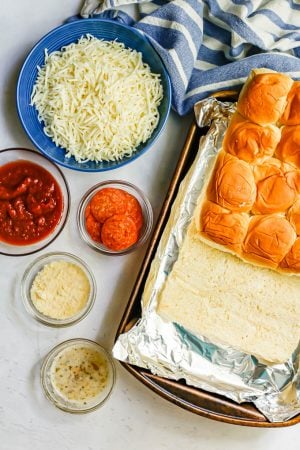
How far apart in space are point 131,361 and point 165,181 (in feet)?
2.56

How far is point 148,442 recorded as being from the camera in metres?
2.68

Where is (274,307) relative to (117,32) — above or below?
below

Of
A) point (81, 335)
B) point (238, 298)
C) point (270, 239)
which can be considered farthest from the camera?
point (81, 335)

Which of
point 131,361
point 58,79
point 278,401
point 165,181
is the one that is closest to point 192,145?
point 165,181

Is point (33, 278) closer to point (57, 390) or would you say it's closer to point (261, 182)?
point (57, 390)

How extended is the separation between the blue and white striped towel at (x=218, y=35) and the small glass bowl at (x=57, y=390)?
1.07m

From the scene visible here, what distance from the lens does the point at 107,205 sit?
254 centimetres

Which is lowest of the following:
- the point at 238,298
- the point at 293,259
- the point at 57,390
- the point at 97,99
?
the point at 57,390

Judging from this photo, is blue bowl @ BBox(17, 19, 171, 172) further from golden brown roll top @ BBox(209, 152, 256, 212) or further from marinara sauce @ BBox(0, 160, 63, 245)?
golden brown roll top @ BBox(209, 152, 256, 212)

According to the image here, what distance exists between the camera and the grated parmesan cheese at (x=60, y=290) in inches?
102

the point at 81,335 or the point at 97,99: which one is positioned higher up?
the point at 97,99

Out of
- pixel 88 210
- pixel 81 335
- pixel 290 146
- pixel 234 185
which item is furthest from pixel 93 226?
pixel 290 146

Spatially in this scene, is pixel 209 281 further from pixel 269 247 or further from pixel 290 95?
pixel 290 95

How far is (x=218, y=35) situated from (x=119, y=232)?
3.07 ft
